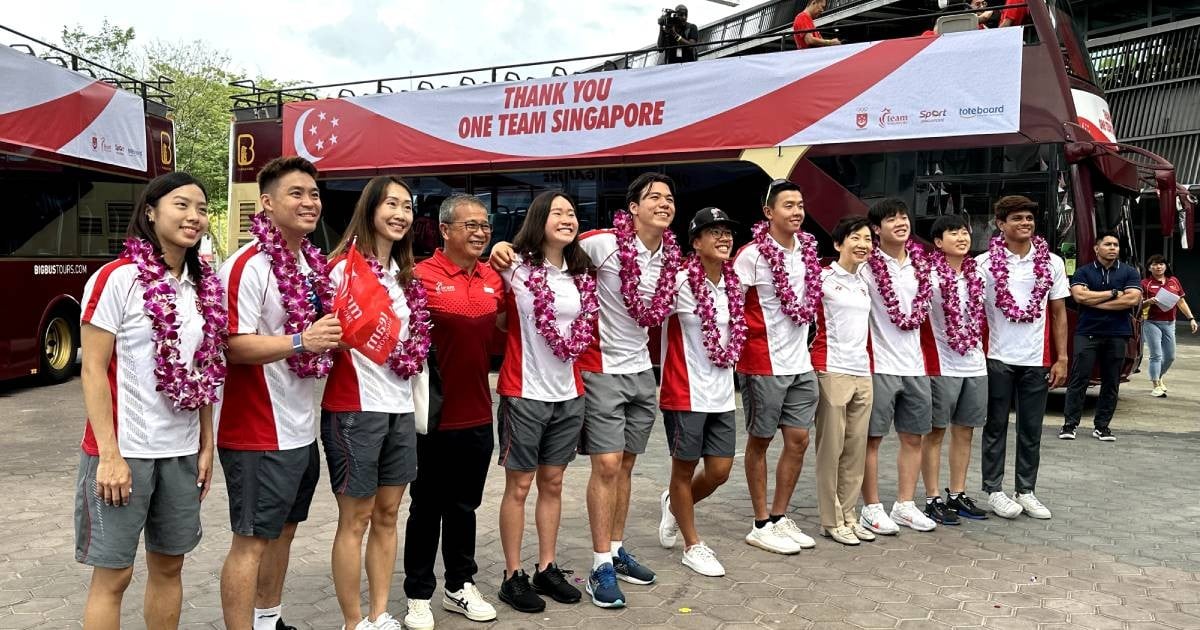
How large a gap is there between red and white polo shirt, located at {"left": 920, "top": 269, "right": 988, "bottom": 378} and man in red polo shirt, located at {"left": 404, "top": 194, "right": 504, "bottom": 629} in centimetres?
306

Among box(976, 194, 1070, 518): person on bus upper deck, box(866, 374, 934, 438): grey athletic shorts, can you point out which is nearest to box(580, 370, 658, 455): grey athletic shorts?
box(866, 374, 934, 438): grey athletic shorts

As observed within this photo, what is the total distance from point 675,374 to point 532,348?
88 cm

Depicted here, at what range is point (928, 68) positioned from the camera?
928cm

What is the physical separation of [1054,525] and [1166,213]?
5557 mm

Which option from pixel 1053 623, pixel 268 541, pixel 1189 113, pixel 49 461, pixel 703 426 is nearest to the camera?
pixel 268 541

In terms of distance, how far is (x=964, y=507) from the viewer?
19.7 feet

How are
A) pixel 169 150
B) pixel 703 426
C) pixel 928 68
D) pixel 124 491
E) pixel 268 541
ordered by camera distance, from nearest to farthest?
1. pixel 124 491
2. pixel 268 541
3. pixel 703 426
4. pixel 928 68
5. pixel 169 150

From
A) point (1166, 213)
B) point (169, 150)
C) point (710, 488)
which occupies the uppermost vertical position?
point (169, 150)

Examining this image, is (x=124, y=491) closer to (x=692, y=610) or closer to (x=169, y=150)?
(x=692, y=610)

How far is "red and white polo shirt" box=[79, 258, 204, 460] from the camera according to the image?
3053 millimetres

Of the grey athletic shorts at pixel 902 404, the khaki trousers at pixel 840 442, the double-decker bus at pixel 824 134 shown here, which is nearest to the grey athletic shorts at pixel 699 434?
the khaki trousers at pixel 840 442

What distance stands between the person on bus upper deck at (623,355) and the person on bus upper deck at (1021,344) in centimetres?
259

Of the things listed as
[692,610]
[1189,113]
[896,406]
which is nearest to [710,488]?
[692,610]

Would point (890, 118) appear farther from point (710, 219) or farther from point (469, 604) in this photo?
point (469, 604)
